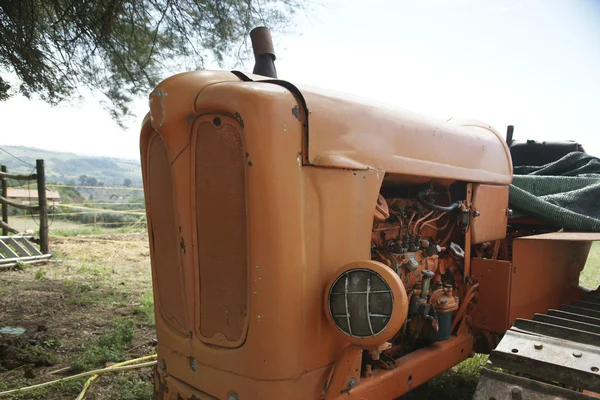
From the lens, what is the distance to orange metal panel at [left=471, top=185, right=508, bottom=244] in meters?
2.74

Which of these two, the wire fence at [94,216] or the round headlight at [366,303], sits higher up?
A: the round headlight at [366,303]

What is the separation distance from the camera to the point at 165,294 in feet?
6.93

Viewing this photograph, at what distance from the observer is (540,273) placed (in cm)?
306

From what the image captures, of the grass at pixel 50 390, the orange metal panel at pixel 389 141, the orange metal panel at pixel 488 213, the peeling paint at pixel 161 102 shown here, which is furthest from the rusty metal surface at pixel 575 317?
the grass at pixel 50 390

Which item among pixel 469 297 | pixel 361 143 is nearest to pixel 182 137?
pixel 361 143

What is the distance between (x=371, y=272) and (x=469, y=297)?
51.6 inches

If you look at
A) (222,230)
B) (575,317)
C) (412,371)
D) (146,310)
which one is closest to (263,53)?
(222,230)

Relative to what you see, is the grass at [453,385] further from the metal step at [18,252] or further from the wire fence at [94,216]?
the wire fence at [94,216]

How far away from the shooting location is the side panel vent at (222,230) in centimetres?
172

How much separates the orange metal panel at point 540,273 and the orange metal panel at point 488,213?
21cm

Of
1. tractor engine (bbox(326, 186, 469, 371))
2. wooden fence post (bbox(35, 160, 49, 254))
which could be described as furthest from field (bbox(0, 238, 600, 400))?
tractor engine (bbox(326, 186, 469, 371))

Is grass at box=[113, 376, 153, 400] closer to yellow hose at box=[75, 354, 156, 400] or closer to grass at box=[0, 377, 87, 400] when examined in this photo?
yellow hose at box=[75, 354, 156, 400]

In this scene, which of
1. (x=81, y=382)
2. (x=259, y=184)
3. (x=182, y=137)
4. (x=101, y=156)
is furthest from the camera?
(x=101, y=156)

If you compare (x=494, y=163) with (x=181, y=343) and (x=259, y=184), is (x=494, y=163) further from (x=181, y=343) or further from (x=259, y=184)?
(x=181, y=343)
